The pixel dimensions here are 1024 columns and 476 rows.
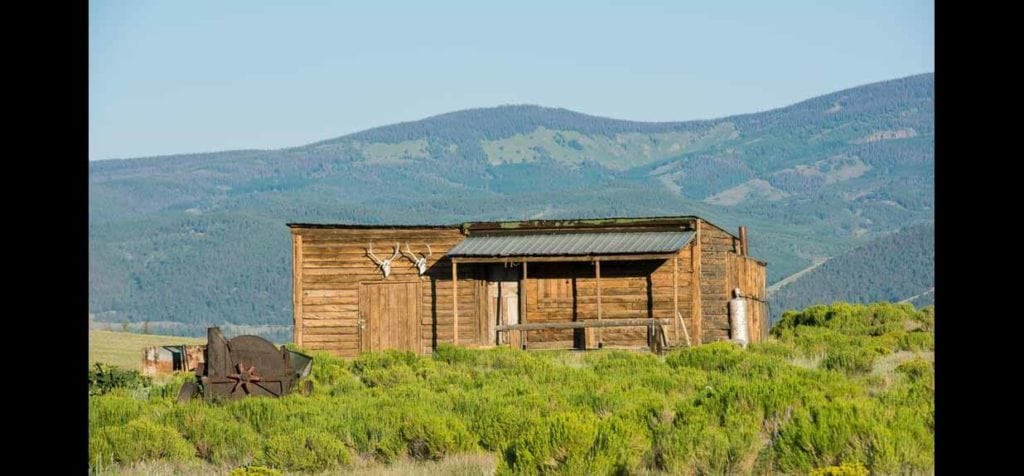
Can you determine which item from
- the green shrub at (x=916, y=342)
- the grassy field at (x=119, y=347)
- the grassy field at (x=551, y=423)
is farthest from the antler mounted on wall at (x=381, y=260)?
the green shrub at (x=916, y=342)

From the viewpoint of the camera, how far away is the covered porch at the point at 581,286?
98.9 ft

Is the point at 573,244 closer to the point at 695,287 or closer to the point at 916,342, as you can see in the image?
the point at 695,287

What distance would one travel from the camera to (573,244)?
30844 mm

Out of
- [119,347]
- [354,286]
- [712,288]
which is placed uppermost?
[354,286]

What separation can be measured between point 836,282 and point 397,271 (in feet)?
522

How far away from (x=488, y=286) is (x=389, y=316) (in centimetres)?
209

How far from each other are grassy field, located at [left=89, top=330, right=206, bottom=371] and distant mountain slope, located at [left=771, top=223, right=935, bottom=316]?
124379mm

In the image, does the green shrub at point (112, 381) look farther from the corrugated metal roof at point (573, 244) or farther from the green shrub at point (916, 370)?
the green shrub at point (916, 370)

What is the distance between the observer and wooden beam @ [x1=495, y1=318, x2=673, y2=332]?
96.1 feet

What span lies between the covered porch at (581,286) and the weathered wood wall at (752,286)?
2.28 m

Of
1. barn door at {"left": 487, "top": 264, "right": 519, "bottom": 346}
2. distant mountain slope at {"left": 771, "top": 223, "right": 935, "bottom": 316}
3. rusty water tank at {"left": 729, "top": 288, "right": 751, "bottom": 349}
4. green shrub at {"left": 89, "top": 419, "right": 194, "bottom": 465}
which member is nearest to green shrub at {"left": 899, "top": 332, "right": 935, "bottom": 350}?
rusty water tank at {"left": 729, "top": 288, "right": 751, "bottom": 349}

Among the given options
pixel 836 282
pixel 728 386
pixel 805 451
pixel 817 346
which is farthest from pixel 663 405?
pixel 836 282

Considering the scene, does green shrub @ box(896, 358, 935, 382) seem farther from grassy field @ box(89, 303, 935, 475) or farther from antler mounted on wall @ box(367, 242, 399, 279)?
antler mounted on wall @ box(367, 242, 399, 279)

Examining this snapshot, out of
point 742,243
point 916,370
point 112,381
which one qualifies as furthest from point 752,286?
point 112,381
